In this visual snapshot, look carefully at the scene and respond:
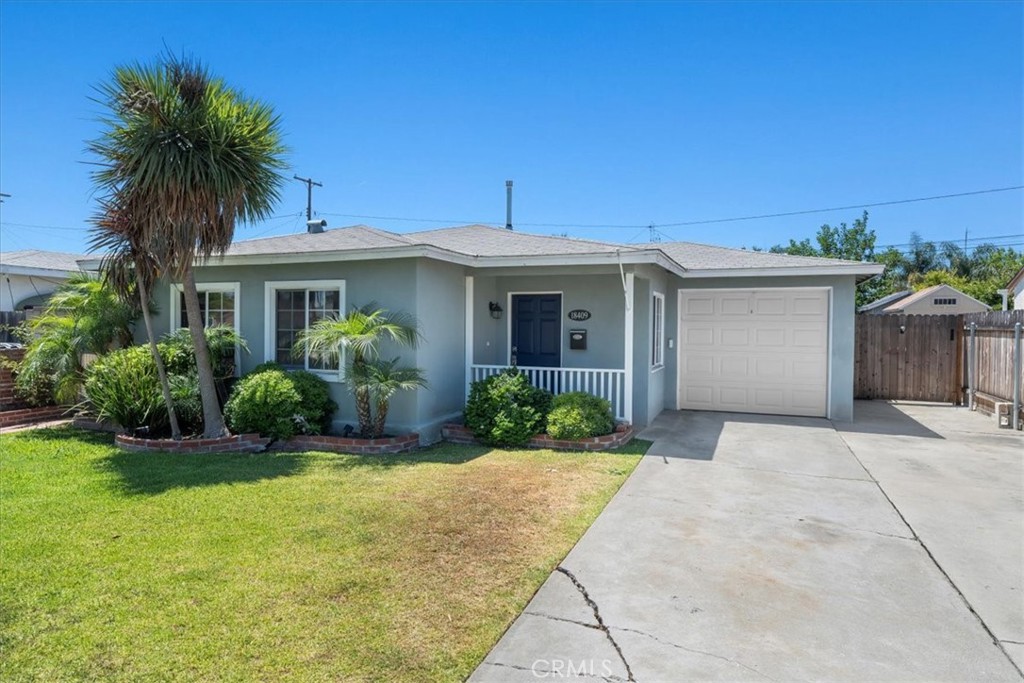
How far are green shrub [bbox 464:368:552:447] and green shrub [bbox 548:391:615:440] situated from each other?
0.24m

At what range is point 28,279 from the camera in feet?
51.8

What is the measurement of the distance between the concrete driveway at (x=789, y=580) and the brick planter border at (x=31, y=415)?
9.63 meters

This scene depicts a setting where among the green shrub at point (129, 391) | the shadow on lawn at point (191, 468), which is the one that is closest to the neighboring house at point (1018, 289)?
the shadow on lawn at point (191, 468)

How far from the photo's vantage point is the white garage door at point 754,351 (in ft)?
34.2

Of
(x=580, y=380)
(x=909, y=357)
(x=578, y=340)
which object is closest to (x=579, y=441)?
(x=580, y=380)

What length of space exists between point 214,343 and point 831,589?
836 cm

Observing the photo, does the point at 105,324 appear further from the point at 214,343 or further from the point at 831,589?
the point at 831,589

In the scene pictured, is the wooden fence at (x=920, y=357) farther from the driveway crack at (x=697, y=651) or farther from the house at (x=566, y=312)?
the driveway crack at (x=697, y=651)

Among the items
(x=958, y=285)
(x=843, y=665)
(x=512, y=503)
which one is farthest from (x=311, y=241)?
(x=958, y=285)

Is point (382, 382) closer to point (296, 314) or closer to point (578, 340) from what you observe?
point (296, 314)

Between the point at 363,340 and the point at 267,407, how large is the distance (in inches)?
66.6

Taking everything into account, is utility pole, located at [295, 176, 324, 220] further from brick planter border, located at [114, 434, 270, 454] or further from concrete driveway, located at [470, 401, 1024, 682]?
concrete driveway, located at [470, 401, 1024, 682]

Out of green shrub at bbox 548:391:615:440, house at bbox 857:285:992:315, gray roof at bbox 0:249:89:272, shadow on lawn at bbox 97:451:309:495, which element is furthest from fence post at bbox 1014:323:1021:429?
house at bbox 857:285:992:315

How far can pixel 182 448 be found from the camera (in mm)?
7465
